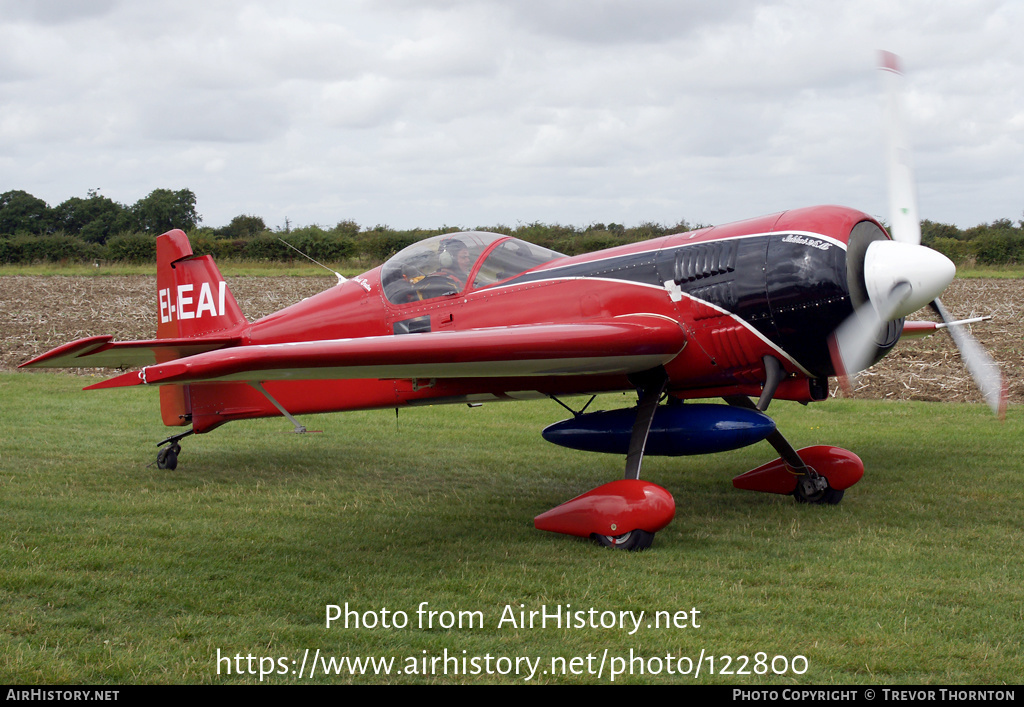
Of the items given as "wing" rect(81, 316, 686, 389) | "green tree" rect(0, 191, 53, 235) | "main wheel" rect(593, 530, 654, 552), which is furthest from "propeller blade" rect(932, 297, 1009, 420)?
"green tree" rect(0, 191, 53, 235)

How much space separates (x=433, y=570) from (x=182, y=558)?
171 centimetres

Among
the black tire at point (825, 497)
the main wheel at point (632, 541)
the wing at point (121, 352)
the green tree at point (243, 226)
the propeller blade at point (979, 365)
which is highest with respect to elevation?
the green tree at point (243, 226)

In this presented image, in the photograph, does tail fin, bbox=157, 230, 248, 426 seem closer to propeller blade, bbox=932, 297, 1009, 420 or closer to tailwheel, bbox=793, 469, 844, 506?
tailwheel, bbox=793, 469, 844, 506

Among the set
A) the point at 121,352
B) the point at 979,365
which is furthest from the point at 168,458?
the point at 979,365

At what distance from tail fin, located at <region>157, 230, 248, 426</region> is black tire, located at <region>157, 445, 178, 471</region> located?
0.40 metres

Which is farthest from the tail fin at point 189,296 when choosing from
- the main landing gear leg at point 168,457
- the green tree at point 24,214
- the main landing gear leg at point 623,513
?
the green tree at point 24,214

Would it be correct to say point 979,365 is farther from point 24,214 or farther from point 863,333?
point 24,214

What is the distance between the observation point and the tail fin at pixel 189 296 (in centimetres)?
903

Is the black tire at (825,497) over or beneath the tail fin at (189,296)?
beneath

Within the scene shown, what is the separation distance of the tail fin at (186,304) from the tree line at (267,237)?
14.6 metres

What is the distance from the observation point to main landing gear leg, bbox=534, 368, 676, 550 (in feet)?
18.8

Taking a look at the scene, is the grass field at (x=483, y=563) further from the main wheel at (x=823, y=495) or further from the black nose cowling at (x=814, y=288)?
the black nose cowling at (x=814, y=288)

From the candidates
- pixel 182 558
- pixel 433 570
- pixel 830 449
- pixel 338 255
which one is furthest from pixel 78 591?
pixel 338 255
